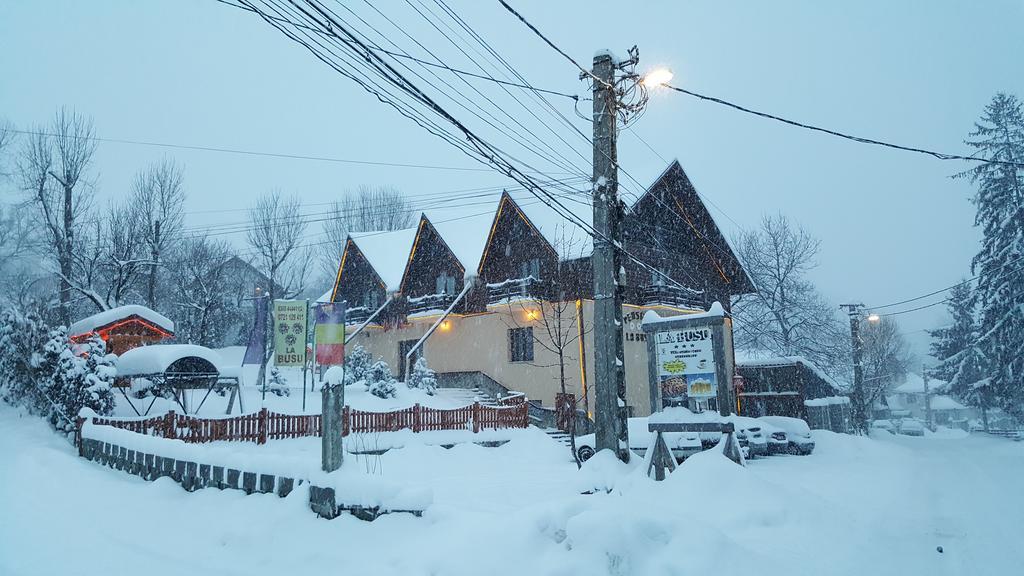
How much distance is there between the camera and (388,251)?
121 feet

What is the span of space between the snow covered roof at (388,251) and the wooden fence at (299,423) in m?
13.8

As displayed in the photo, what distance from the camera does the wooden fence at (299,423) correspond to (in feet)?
49.6

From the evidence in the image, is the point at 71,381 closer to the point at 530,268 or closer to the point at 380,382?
the point at 380,382

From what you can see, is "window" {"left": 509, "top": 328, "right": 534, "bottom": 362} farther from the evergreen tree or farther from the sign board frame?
the evergreen tree

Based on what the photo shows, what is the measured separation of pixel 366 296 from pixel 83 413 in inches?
869

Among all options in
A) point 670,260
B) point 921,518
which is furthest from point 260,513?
point 670,260

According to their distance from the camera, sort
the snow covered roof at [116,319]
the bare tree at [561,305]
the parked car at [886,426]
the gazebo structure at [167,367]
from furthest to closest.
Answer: the parked car at [886,426], the bare tree at [561,305], the snow covered roof at [116,319], the gazebo structure at [167,367]

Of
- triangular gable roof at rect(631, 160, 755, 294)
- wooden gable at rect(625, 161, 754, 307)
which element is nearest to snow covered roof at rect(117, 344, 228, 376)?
wooden gable at rect(625, 161, 754, 307)

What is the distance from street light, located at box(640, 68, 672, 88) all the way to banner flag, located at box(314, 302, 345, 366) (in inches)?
700

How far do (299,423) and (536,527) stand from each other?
14012 mm

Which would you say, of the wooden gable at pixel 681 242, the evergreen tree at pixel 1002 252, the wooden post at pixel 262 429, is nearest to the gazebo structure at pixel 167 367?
the wooden post at pixel 262 429

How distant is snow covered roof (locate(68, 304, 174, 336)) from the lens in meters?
22.3

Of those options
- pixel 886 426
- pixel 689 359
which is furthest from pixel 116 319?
pixel 886 426

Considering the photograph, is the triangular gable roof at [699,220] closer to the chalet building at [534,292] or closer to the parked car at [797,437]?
the chalet building at [534,292]
